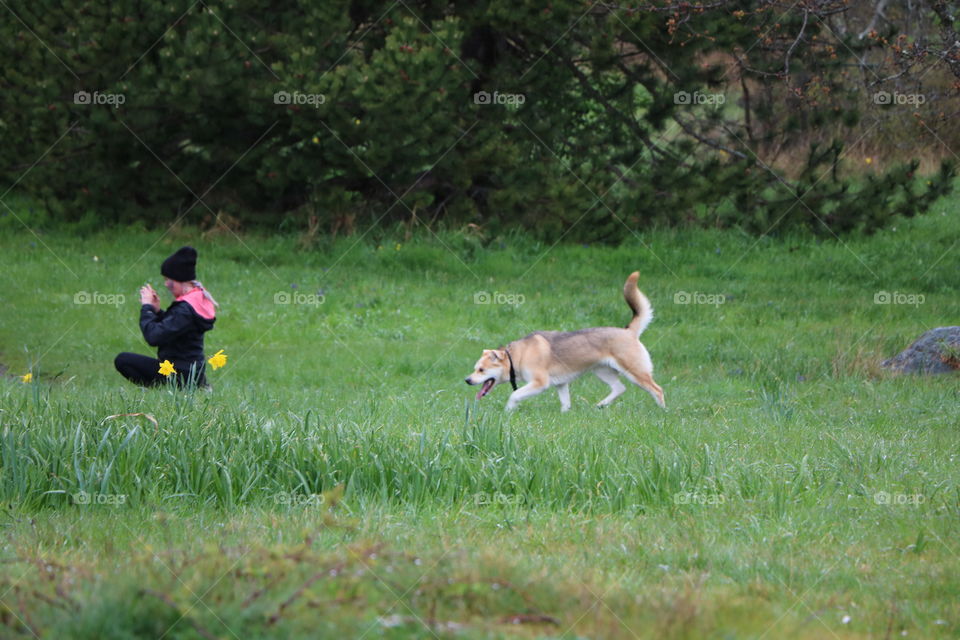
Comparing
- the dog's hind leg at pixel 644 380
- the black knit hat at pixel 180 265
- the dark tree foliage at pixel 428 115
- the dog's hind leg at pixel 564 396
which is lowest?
the dog's hind leg at pixel 564 396

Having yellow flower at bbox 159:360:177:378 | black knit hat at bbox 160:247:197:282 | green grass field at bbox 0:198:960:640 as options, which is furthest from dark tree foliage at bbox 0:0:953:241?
yellow flower at bbox 159:360:177:378

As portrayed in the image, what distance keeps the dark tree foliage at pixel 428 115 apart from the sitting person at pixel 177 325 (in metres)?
7.01

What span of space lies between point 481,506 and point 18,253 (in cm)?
1313

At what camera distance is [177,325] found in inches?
345

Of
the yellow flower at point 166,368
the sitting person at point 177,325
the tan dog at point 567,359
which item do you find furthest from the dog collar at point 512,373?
the yellow flower at point 166,368

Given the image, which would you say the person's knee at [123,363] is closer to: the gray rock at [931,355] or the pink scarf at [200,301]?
the pink scarf at [200,301]

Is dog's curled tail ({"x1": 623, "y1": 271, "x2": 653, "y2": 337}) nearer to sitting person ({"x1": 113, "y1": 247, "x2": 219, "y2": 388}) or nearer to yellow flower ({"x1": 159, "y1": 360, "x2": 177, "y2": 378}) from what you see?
sitting person ({"x1": 113, "y1": 247, "x2": 219, "y2": 388})

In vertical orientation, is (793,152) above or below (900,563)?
above

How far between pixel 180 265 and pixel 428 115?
766cm

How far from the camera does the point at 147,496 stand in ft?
19.7

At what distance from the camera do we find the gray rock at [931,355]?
11.5m

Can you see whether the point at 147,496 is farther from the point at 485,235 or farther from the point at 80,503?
the point at 485,235

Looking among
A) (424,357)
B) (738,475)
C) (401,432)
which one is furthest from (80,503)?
(424,357)

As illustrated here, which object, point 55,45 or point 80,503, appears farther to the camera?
point 55,45
